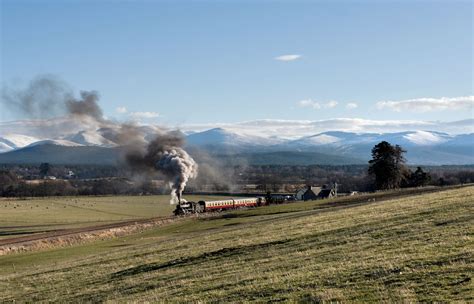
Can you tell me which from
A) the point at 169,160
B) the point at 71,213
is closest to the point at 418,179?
the point at 169,160

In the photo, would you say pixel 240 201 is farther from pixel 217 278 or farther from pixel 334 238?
pixel 217 278

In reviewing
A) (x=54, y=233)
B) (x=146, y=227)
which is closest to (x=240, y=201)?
(x=146, y=227)

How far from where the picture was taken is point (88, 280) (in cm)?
3020

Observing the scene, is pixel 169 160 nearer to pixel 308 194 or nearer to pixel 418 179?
pixel 308 194

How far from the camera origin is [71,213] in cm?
11212

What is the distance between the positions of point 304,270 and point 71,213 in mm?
98554

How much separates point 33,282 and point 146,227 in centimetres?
4494

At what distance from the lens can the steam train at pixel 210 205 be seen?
96406 millimetres

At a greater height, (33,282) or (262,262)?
(262,262)

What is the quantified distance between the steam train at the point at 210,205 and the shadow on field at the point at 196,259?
207 ft

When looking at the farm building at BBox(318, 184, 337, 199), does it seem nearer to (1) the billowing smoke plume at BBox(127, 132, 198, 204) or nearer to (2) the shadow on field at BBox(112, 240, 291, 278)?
(1) the billowing smoke plume at BBox(127, 132, 198, 204)

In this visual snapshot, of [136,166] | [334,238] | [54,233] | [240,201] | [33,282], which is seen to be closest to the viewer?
[334,238]

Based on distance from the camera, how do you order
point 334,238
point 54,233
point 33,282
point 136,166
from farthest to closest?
point 136,166 < point 54,233 < point 33,282 < point 334,238

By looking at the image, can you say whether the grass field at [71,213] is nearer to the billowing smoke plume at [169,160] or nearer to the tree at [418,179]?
the billowing smoke plume at [169,160]
